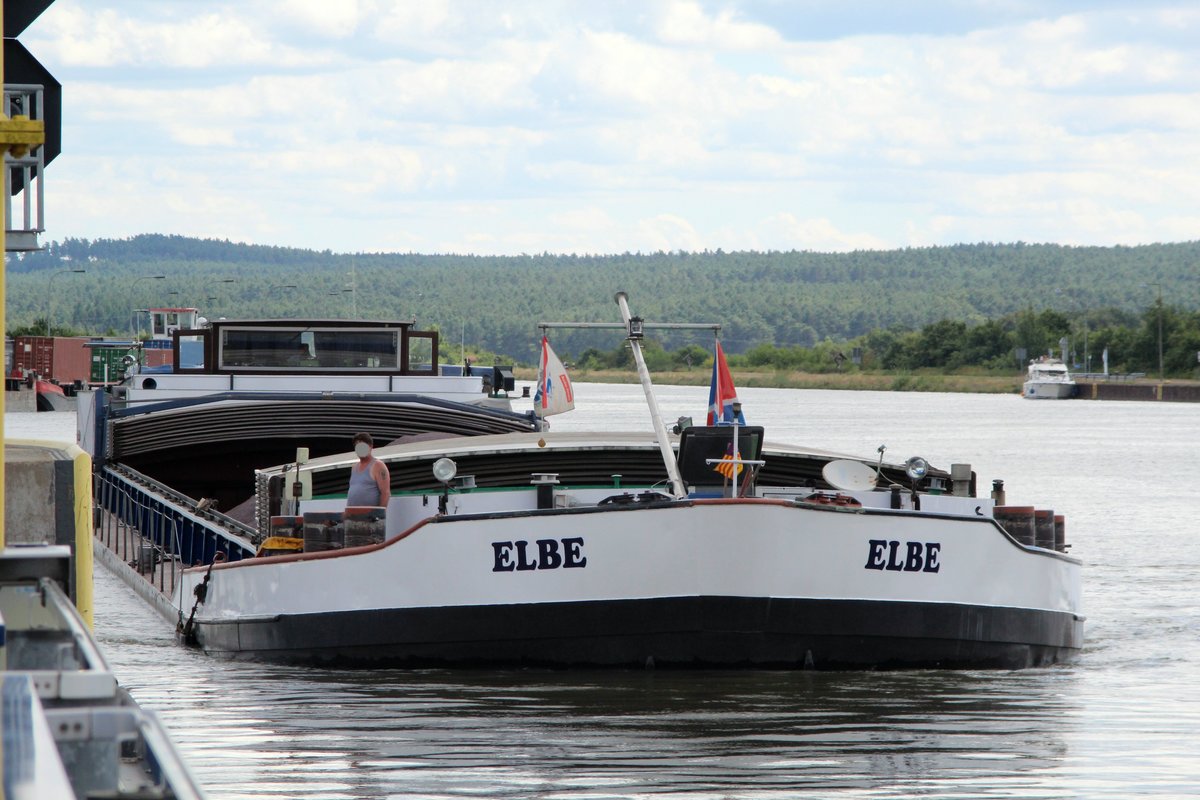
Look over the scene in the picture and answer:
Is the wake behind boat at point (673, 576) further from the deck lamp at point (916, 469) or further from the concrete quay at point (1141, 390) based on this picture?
the concrete quay at point (1141, 390)

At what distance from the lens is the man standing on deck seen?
1380cm

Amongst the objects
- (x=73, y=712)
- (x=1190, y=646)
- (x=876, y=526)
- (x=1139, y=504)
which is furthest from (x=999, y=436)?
(x=73, y=712)

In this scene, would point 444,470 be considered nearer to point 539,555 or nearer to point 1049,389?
point 539,555

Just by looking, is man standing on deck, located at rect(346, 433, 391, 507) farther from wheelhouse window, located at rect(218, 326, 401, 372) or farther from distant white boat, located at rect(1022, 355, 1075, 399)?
distant white boat, located at rect(1022, 355, 1075, 399)

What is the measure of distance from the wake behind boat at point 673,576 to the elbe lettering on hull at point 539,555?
0.4 inches

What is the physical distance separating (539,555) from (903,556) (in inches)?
105

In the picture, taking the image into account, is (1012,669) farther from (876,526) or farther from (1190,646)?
(1190,646)

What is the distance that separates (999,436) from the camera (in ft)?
230

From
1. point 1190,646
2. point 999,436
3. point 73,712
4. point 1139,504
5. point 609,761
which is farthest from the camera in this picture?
point 999,436

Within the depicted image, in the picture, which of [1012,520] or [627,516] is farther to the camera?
[1012,520]

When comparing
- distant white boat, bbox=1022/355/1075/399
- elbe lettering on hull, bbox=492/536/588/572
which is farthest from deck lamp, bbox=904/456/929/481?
distant white boat, bbox=1022/355/1075/399

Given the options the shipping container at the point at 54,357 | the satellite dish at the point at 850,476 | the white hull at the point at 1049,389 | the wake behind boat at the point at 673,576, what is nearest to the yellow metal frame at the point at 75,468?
the wake behind boat at the point at 673,576

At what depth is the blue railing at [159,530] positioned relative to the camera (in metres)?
17.5

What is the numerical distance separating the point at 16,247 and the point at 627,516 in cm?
446
